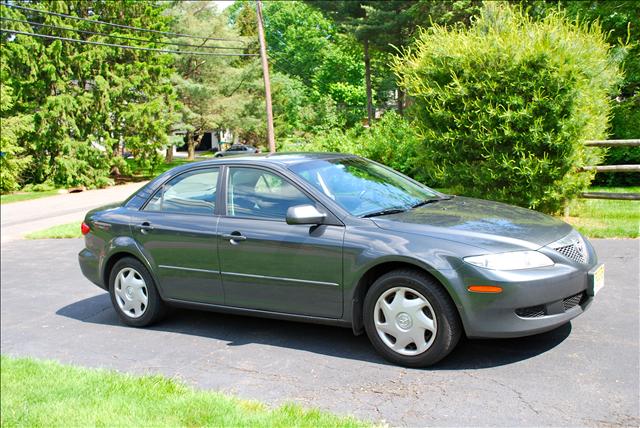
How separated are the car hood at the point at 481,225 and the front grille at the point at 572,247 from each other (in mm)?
49

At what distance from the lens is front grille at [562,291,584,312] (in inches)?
170

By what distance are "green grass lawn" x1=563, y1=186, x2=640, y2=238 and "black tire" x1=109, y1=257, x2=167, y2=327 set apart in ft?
19.6

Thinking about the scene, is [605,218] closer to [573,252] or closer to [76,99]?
[573,252]

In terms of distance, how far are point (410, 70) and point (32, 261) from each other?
741 cm

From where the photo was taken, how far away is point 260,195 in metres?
5.31

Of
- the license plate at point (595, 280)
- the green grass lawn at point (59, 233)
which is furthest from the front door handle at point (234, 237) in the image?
the green grass lawn at point (59, 233)

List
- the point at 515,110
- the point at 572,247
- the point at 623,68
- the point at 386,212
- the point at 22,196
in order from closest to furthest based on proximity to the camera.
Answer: the point at 572,247
the point at 386,212
the point at 515,110
the point at 623,68
the point at 22,196

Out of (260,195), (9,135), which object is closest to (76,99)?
(9,135)

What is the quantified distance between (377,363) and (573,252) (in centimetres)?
166

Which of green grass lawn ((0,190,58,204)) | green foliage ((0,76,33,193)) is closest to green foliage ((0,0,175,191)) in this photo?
green foliage ((0,76,33,193))

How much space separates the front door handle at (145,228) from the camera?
229 inches

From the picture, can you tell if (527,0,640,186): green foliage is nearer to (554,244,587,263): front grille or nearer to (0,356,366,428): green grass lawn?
(554,244,587,263): front grille

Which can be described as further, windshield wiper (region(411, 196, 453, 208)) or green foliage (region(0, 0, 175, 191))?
green foliage (region(0, 0, 175, 191))

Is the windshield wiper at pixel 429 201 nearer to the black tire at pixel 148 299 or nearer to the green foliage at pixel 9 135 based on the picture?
the black tire at pixel 148 299
